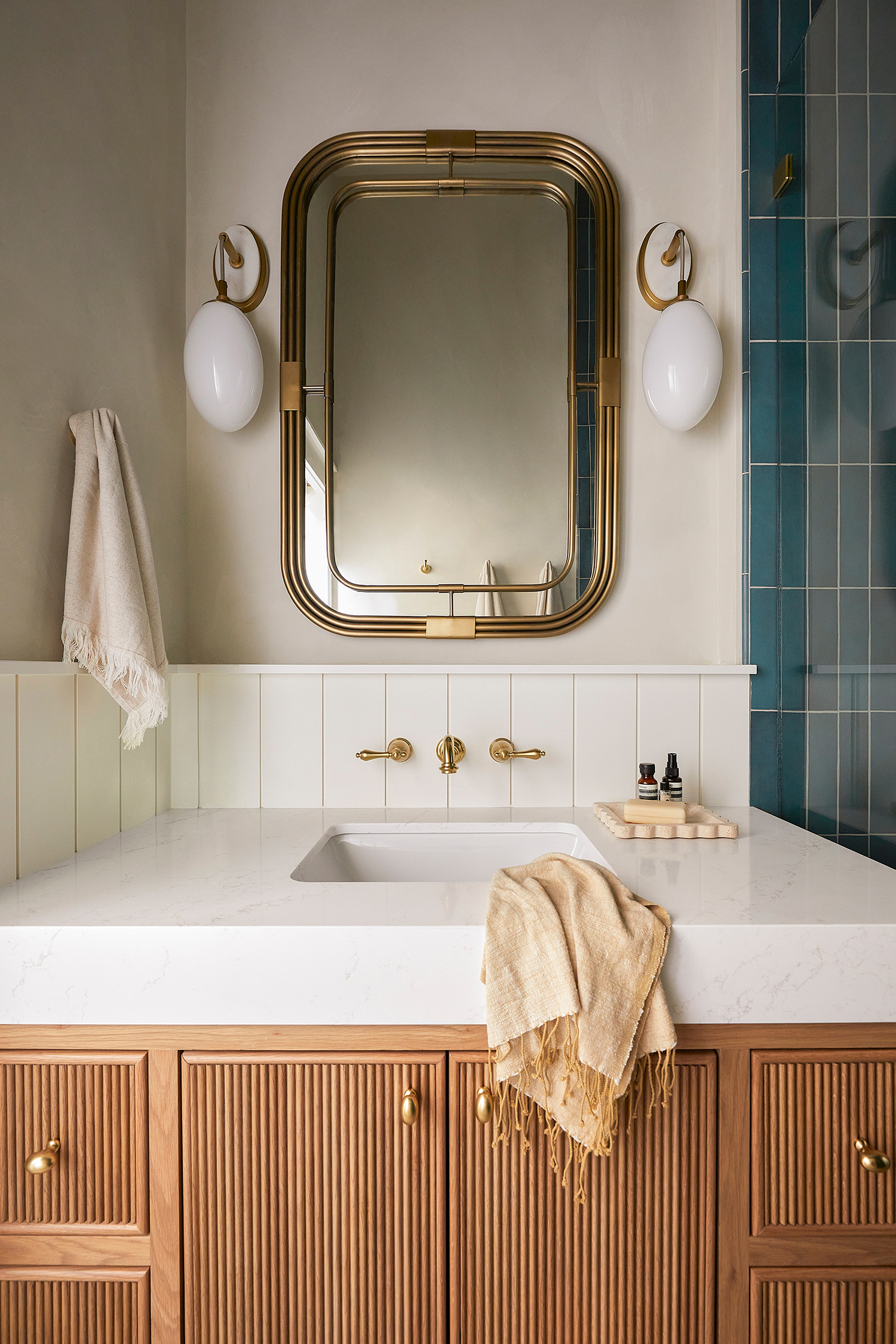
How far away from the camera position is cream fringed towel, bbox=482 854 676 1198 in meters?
0.77

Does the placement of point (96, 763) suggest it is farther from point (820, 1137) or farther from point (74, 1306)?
point (820, 1137)

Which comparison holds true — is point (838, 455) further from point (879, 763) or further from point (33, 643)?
point (33, 643)

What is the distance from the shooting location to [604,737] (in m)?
1.48

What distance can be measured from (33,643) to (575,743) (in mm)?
933

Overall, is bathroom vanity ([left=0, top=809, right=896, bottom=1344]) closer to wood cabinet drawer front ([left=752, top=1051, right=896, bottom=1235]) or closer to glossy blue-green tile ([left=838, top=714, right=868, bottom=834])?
wood cabinet drawer front ([left=752, top=1051, right=896, bottom=1235])

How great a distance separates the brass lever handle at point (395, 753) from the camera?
4.62ft

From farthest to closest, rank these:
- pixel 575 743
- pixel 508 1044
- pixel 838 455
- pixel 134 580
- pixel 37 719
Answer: pixel 575 743
pixel 838 455
pixel 134 580
pixel 37 719
pixel 508 1044

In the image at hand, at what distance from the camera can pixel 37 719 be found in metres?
1.04

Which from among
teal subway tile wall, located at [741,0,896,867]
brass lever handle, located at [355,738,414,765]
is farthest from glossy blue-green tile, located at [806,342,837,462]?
brass lever handle, located at [355,738,414,765]

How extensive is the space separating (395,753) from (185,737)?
16.5 inches

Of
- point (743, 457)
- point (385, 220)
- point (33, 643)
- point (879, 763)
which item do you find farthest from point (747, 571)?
point (33, 643)

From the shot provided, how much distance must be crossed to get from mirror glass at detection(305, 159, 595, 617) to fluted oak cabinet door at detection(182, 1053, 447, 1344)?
91 cm

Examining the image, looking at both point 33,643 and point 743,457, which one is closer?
point 33,643

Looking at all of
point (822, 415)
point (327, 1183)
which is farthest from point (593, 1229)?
point (822, 415)
